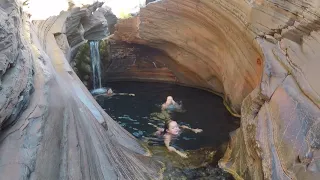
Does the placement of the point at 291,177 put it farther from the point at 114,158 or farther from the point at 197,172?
the point at 114,158

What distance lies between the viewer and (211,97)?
38.7 ft

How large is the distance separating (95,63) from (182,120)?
16.5 feet

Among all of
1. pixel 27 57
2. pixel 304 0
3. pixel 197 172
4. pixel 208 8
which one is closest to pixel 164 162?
pixel 197 172

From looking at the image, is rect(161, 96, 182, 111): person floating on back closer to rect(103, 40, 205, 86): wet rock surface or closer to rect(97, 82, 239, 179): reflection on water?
rect(97, 82, 239, 179): reflection on water

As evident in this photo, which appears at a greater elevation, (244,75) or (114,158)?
(244,75)

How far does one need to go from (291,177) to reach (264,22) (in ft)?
12.1

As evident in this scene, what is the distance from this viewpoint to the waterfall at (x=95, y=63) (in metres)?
13.0

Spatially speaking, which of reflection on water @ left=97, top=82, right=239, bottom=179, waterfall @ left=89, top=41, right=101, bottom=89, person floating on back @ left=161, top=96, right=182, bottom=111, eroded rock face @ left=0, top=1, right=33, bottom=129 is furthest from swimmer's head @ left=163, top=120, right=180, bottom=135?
waterfall @ left=89, top=41, right=101, bottom=89

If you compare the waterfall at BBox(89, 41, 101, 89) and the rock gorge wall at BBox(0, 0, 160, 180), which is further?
the waterfall at BBox(89, 41, 101, 89)

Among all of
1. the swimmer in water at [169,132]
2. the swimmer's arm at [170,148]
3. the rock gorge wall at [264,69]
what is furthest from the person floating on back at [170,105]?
the swimmer's arm at [170,148]

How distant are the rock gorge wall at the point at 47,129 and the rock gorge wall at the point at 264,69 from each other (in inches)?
78.9

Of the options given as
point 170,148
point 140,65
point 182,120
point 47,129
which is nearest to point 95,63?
point 140,65

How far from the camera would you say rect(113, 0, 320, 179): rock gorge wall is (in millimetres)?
4867

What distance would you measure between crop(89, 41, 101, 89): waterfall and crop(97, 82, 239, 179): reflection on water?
61 centimetres
